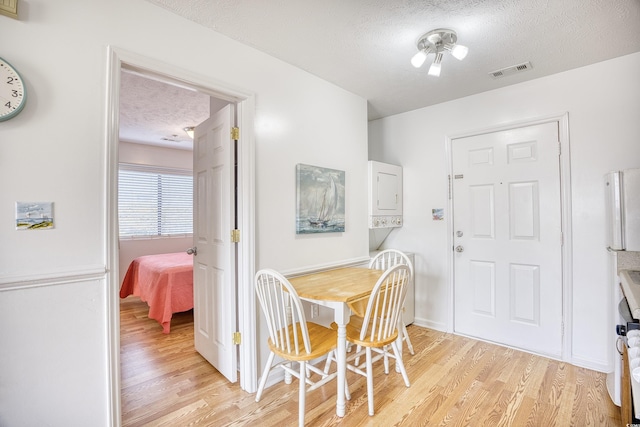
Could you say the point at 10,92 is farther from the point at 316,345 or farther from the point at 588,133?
the point at 588,133

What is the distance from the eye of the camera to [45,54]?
1402mm

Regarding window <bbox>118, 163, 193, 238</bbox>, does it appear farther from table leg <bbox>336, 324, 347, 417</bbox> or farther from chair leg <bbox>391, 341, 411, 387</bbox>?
chair leg <bbox>391, 341, 411, 387</bbox>

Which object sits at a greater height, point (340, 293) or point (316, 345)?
point (340, 293)

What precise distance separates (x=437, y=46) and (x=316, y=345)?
2105mm

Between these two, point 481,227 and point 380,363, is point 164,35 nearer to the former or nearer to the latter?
Result: point 380,363

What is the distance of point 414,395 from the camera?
6.86 ft

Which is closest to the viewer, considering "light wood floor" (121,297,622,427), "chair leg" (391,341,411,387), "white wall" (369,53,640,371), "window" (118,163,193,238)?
"light wood floor" (121,297,622,427)

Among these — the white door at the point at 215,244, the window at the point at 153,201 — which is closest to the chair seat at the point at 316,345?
the white door at the point at 215,244

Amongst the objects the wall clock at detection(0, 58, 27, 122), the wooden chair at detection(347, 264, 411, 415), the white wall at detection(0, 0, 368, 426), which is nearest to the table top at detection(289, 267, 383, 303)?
the wooden chair at detection(347, 264, 411, 415)

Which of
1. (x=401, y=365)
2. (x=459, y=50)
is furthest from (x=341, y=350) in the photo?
(x=459, y=50)

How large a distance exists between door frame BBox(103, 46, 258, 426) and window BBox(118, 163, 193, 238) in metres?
3.59

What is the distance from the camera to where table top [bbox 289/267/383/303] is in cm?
189

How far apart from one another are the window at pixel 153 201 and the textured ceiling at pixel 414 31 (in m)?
3.82

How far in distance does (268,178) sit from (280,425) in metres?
1.60
